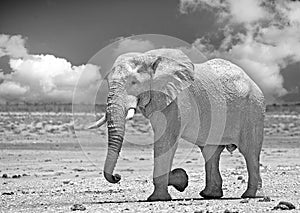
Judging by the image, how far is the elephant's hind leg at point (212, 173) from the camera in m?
14.2

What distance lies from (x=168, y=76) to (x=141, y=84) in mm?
742

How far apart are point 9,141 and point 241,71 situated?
34.2 metres

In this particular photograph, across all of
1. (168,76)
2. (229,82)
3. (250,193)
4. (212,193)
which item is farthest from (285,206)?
(229,82)

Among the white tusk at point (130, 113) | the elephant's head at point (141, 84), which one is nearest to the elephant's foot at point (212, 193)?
the elephant's head at point (141, 84)

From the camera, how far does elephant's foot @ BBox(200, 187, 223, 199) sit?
14012 millimetres

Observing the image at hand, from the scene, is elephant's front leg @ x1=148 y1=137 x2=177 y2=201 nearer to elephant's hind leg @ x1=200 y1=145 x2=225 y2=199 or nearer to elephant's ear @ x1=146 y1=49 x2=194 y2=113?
elephant's ear @ x1=146 y1=49 x2=194 y2=113

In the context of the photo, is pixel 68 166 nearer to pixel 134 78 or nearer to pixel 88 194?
pixel 88 194

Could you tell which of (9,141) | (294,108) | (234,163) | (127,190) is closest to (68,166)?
(234,163)

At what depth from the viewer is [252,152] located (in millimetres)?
14062

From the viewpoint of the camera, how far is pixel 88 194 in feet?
48.5

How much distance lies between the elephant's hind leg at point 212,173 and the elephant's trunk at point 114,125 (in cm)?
333

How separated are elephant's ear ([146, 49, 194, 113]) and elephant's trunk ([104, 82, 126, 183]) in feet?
3.23

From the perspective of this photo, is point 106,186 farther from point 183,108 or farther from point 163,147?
point 183,108

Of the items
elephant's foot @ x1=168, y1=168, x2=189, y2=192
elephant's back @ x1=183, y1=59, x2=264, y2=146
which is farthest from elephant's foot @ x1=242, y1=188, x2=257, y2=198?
elephant's foot @ x1=168, y1=168, x2=189, y2=192
